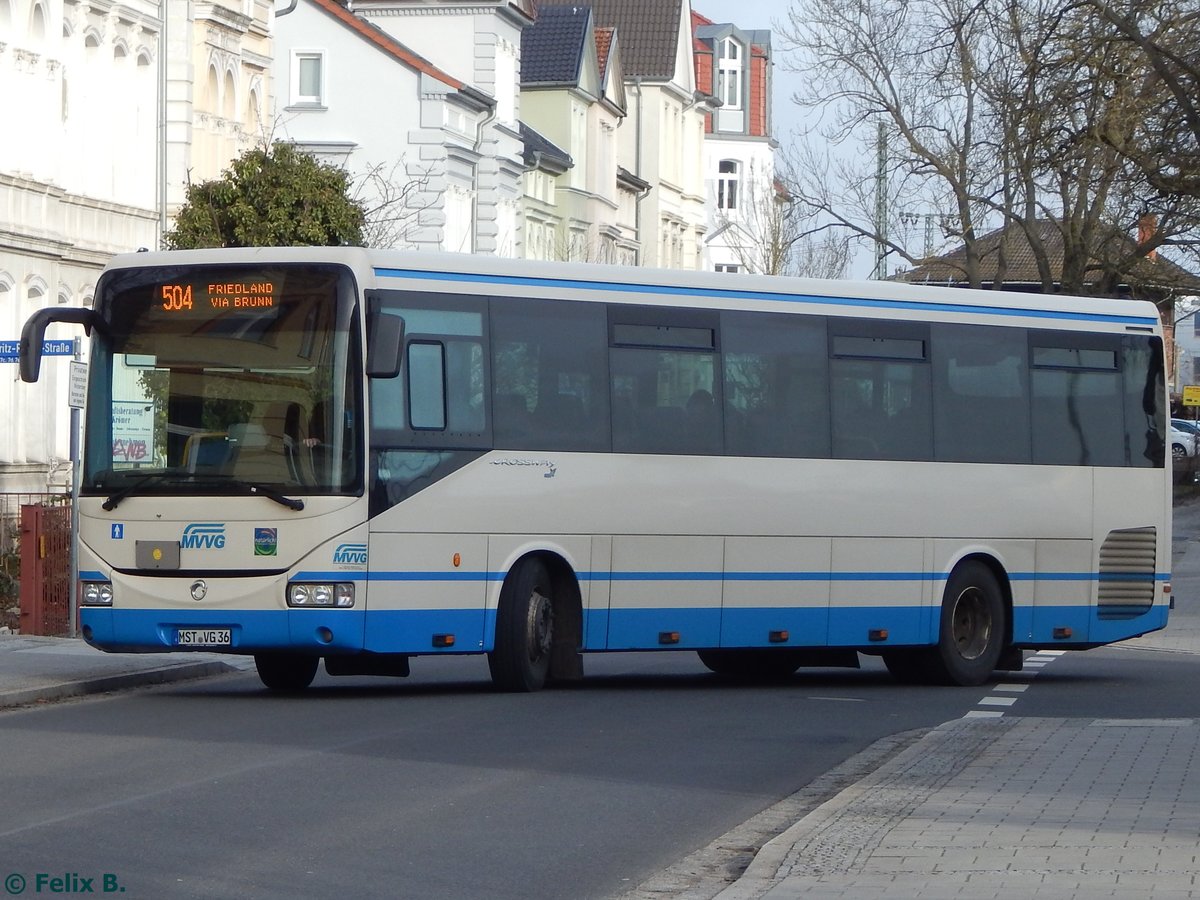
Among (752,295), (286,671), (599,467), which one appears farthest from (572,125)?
(599,467)

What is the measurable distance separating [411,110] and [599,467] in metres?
39.0

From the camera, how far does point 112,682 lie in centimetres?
1762

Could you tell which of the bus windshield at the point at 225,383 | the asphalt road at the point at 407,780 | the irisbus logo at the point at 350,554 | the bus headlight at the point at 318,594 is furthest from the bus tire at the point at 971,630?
the bus windshield at the point at 225,383

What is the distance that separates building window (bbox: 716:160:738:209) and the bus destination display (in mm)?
103282

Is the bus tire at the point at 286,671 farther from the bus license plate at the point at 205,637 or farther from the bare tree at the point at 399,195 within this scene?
the bare tree at the point at 399,195

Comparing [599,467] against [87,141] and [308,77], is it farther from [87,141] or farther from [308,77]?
[308,77]

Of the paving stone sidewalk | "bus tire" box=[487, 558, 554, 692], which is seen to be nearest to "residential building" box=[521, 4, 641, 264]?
"bus tire" box=[487, 558, 554, 692]

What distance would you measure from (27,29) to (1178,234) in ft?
65.5

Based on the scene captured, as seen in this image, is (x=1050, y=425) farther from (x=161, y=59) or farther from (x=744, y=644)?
(x=161, y=59)

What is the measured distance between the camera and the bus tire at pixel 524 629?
1653cm

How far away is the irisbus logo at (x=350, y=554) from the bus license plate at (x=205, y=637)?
3.00 ft

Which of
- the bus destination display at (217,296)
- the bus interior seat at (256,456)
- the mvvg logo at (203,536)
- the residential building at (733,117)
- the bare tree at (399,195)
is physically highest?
the residential building at (733,117)

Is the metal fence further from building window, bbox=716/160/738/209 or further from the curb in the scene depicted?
building window, bbox=716/160/738/209

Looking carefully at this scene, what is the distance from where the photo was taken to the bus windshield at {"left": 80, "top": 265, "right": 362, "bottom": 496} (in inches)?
613
